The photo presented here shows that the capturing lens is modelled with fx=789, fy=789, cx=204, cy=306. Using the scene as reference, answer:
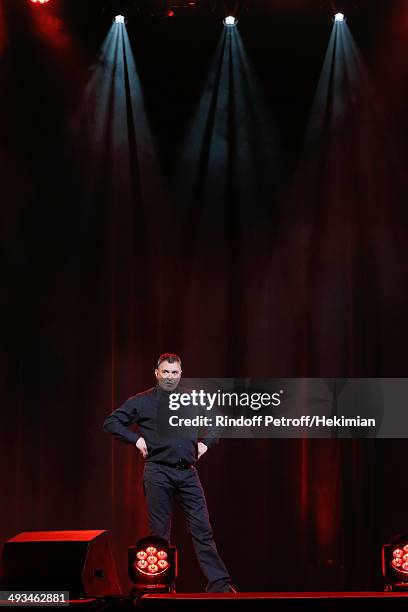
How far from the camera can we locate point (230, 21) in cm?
607

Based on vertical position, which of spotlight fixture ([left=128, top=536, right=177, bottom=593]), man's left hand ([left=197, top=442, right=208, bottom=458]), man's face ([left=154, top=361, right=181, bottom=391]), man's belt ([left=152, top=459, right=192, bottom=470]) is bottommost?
spotlight fixture ([left=128, top=536, right=177, bottom=593])

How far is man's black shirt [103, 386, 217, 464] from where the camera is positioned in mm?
4523

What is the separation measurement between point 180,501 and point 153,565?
3.98ft

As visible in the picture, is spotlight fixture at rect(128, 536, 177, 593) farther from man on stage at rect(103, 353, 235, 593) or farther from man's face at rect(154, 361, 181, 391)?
man's face at rect(154, 361, 181, 391)

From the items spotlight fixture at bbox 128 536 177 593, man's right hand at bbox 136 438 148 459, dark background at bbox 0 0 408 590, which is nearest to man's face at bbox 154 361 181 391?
man's right hand at bbox 136 438 148 459

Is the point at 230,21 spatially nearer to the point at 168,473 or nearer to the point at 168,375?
the point at 168,375

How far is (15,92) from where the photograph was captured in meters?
5.96

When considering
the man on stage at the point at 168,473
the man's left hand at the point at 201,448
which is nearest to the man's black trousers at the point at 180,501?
the man on stage at the point at 168,473

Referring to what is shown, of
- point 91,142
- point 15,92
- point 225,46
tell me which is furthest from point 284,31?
point 15,92

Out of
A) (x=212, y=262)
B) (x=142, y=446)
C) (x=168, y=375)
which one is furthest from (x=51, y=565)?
(x=212, y=262)

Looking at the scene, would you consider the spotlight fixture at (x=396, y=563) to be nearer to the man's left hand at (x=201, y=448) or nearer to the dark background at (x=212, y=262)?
the man's left hand at (x=201, y=448)

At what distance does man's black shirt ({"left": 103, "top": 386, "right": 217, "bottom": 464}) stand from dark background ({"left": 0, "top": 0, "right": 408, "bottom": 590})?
3.90 ft

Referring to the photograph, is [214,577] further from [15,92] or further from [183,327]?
[15,92]

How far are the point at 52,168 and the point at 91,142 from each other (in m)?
0.36
